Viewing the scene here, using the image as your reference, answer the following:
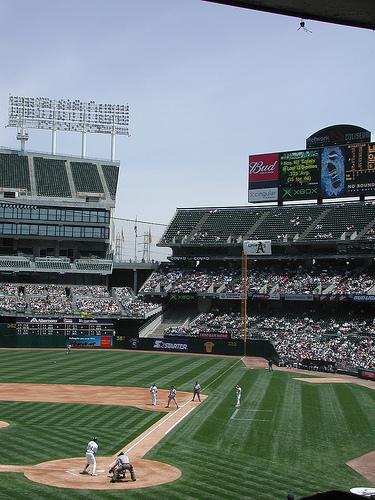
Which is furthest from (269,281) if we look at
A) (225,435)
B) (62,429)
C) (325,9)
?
(325,9)

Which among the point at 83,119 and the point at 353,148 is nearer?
the point at 353,148

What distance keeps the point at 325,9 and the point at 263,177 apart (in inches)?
2909

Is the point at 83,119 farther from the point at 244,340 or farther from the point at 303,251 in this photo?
the point at 244,340

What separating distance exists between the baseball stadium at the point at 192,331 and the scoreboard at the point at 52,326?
0.60 ft

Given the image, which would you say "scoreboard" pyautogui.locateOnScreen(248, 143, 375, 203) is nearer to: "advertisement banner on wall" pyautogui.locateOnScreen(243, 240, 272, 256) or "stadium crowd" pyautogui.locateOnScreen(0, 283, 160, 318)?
"advertisement banner on wall" pyautogui.locateOnScreen(243, 240, 272, 256)

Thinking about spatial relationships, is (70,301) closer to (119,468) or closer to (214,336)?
(214,336)

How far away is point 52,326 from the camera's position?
77.1 m

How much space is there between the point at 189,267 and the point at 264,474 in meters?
68.0

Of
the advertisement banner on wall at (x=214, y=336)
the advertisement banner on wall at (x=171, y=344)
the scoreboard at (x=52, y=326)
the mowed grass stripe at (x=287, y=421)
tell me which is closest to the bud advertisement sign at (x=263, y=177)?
the advertisement banner on wall at (x=214, y=336)

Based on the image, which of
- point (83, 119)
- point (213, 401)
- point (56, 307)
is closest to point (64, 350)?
point (56, 307)

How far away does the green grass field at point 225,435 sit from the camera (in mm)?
22138

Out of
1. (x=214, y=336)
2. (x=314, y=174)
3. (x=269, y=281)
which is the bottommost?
(x=214, y=336)

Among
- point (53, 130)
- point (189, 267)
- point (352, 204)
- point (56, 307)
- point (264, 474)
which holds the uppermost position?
point (53, 130)

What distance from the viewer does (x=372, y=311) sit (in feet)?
236
